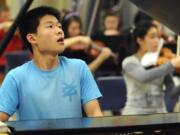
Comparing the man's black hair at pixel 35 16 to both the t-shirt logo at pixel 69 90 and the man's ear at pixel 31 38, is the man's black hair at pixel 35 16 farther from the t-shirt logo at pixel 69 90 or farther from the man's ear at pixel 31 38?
the t-shirt logo at pixel 69 90

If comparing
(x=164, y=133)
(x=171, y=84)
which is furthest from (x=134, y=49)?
(x=164, y=133)

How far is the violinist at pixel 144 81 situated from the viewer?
3.21 m

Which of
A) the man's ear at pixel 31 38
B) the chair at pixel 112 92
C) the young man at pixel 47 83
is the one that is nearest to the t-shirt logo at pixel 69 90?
the young man at pixel 47 83

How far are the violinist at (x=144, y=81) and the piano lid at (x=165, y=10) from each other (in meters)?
1.33

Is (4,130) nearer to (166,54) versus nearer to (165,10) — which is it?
(165,10)

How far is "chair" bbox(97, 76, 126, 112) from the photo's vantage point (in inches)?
146

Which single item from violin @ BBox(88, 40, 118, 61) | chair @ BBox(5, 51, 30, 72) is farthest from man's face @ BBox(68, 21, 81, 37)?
chair @ BBox(5, 51, 30, 72)

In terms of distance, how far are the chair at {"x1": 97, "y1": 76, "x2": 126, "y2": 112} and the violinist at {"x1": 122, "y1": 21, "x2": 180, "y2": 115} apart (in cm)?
32

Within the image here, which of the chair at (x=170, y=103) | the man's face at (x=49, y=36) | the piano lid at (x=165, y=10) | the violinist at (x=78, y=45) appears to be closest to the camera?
the piano lid at (x=165, y=10)

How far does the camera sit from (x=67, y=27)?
4836 mm

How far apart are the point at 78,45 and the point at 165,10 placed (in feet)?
9.23

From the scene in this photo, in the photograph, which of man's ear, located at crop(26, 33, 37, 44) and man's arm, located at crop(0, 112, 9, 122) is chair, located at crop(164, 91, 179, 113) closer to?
man's ear, located at crop(26, 33, 37, 44)

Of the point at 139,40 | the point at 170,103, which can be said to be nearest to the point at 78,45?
the point at 170,103

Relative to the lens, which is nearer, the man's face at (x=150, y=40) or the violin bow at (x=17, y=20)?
the violin bow at (x=17, y=20)
